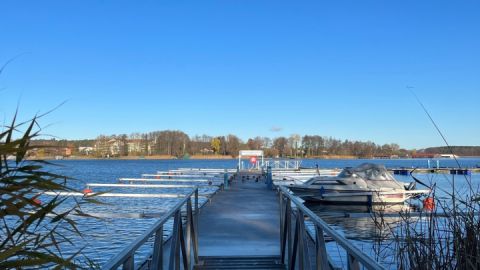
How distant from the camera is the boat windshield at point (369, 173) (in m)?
24.2

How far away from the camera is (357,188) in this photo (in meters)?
23.1

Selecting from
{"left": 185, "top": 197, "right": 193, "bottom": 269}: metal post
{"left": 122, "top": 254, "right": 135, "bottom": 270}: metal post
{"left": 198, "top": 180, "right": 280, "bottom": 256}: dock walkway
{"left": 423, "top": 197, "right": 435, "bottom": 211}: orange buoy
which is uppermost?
{"left": 423, "top": 197, "right": 435, "bottom": 211}: orange buoy

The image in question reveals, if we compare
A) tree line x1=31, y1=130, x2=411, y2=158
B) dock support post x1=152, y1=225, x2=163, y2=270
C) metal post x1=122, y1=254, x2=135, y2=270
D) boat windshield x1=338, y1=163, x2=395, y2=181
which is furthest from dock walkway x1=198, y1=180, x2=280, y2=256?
tree line x1=31, y1=130, x2=411, y2=158

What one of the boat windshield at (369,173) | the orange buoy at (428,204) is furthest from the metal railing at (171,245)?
the boat windshield at (369,173)

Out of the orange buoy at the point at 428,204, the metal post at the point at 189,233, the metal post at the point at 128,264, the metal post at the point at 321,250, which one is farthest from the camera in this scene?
the metal post at the point at 189,233

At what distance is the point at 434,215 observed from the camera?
4.52 meters

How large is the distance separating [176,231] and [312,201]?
18849 mm

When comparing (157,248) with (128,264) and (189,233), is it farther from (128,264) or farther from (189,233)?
(189,233)

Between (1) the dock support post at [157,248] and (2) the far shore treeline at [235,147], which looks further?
(2) the far shore treeline at [235,147]

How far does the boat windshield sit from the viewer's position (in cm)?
2416

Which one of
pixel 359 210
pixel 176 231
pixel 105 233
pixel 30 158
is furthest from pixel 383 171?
pixel 30 158

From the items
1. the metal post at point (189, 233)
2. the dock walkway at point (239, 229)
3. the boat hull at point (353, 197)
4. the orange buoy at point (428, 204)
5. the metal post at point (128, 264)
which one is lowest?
the boat hull at point (353, 197)

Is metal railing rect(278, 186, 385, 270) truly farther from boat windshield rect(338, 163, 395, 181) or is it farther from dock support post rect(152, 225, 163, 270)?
boat windshield rect(338, 163, 395, 181)

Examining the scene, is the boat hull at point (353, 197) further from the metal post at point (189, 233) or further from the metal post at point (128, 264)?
the metal post at point (128, 264)
